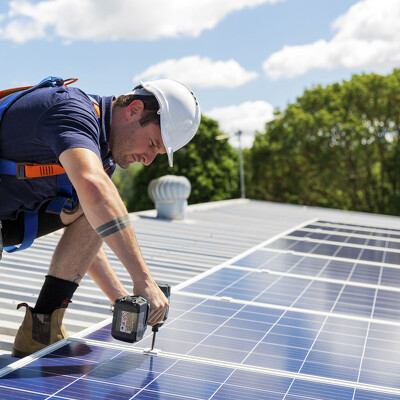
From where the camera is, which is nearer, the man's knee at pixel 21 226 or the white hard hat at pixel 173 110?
the white hard hat at pixel 173 110

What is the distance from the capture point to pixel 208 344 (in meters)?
4.14

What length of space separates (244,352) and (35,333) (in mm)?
1351

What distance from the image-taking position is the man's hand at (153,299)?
3.25 meters

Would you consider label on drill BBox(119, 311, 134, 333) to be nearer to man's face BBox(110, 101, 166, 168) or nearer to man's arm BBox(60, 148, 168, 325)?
man's arm BBox(60, 148, 168, 325)

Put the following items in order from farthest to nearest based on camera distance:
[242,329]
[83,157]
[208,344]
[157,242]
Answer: [157,242]
[242,329]
[208,344]
[83,157]

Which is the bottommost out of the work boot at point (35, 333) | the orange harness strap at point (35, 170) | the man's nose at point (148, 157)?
the work boot at point (35, 333)

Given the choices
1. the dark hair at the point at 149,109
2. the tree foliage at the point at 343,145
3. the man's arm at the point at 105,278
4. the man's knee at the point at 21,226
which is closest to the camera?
the dark hair at the point at 149,109

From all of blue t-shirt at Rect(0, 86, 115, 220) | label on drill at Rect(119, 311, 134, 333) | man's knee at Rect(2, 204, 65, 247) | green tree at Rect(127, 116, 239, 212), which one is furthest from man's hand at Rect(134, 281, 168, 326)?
green tree at Rect(127, 116, 239, 212)

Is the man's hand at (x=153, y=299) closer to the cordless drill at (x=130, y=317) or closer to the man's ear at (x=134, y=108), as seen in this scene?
the cordless drill at (x=130, y=317)

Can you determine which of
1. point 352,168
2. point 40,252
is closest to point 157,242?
point 40,252

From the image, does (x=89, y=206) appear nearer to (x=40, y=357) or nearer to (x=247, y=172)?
(x=40, y=357)

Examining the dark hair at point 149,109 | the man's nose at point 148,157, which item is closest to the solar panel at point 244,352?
the man's nose at point 148,157

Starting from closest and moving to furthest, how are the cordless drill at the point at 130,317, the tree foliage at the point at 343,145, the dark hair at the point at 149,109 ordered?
the cordless drill at the point at 130,317 → the dark hair at the point at 149,109 → the tree foliage at the point at 343,145

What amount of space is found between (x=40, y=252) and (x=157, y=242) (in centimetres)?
262
